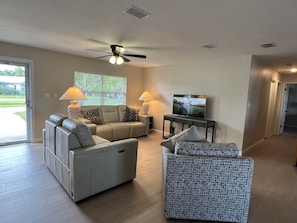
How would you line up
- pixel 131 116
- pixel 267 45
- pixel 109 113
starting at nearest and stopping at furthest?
pixel 267 45
pixel 109 113
pixel 131 116

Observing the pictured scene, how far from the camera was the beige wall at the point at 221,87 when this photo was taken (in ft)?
13.8

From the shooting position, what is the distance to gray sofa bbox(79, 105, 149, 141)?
470 centimetres

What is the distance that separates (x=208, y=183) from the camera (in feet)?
Result: 6.08

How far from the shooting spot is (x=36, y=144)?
4402mm

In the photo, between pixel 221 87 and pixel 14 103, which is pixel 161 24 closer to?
pixel 221 87

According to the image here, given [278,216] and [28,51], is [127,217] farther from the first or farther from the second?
[28,51]

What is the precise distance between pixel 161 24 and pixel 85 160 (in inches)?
84.9

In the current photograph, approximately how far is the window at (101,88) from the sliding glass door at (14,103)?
1.34 m

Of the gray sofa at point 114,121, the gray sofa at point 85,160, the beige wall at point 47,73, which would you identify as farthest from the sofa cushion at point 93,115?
the gray sofa at point 85,160

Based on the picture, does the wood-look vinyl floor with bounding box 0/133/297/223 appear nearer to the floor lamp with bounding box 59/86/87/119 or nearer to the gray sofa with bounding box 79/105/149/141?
the floor lamp with bounding box 59/86/87/119

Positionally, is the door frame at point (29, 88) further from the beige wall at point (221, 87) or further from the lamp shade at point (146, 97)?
the beige wall at point (221, 87)

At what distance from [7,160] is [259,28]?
495cm

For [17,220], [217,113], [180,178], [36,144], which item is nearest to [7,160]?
[36,144]

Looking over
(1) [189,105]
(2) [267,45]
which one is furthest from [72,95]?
(2) [267,45]
